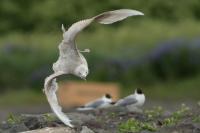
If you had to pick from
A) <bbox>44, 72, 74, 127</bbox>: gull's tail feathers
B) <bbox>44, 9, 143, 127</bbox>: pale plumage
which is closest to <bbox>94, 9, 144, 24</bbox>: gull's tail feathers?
<bbox>44, 9, 143, 127</bbox>: pale plumage

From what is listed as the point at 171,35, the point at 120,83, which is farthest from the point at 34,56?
the point at 171,35

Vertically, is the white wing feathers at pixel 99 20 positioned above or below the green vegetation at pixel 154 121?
above

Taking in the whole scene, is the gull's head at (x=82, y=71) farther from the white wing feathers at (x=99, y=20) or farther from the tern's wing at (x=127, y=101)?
the tern's wing at (x=127, y=101)

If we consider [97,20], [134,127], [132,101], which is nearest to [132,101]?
[132,101]

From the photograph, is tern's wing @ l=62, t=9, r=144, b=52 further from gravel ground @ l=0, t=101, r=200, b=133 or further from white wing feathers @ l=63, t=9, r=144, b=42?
gravel ground @ l=0, t=101, r=200, b=133

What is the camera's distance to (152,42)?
24.4 meters

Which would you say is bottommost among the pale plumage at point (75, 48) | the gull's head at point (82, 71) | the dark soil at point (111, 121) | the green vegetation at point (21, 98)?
the dark soil at point (111, 121)

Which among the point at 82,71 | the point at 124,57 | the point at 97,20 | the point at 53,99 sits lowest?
the point at 53,99

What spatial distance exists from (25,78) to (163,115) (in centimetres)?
1400

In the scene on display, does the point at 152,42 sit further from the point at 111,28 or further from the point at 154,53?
the point at 111,28

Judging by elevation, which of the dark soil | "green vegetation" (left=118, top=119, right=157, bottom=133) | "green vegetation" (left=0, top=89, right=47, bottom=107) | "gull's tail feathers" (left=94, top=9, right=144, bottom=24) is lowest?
"green vegetation" (left=118, top=119, right=157, bottom=133)

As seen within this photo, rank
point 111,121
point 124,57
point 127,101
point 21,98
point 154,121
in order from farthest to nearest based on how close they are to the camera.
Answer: point 124,57 < point 21,98 < point 127,101 < point 111,121 < point 154,121

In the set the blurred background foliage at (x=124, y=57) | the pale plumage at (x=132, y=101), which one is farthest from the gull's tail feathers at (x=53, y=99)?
the blurred background foliage at (x=124, y=57)

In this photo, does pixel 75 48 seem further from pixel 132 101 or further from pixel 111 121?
pixel 132 101
